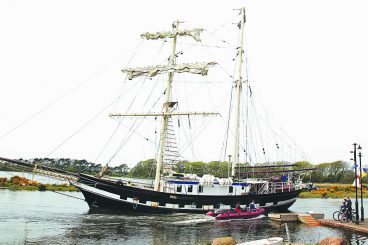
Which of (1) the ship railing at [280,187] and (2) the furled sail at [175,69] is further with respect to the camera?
(1) the ship railing at [280,187]

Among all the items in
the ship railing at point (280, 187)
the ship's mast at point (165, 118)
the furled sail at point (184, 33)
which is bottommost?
the ship railing at point (280, 187)

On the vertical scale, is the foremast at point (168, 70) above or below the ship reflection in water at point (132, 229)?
above

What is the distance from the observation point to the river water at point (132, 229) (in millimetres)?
21812

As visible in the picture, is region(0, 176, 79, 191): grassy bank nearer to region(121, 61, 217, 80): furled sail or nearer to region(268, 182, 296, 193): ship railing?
region(121, 61, 217, 80): furled sail

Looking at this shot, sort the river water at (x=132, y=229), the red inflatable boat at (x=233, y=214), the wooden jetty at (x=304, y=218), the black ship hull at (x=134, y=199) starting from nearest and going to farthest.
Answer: the river water at (x=132, y=229)
the wooden jetty at (x=304, y=218)
the red inflatable boat at (x=233, y=214)
the black ship hull at (x=134, y=199)

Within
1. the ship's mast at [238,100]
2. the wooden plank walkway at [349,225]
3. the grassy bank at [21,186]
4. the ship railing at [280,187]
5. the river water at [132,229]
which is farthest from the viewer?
the grassy bank at [21,186]

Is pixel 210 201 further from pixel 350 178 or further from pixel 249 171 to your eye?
pixel 350 178

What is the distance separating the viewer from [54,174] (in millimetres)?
33062

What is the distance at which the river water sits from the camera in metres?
21.8

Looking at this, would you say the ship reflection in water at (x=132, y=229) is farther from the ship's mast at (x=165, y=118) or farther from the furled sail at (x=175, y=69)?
the furled sail at (x=175, y=69)

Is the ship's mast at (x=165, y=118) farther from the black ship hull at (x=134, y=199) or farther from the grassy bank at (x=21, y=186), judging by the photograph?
the grassy bank at (x=21, y=186)

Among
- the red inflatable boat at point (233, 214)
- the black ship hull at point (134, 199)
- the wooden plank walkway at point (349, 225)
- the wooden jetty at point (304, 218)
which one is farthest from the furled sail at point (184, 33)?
the wooden plank walkway at point (349, 225)

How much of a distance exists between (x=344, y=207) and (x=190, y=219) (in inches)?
504

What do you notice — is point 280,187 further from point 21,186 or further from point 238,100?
point 21,186
